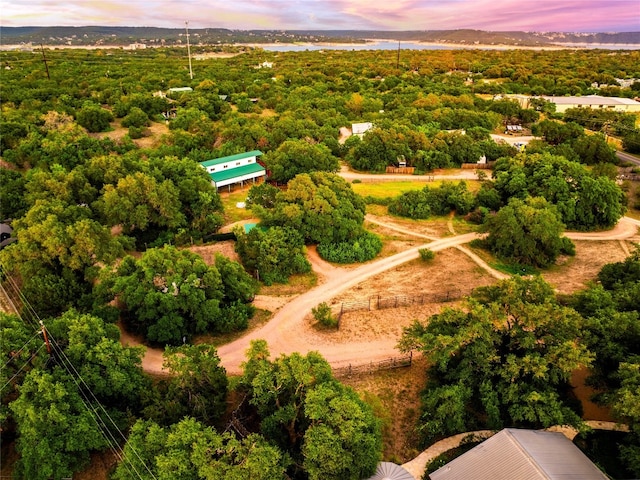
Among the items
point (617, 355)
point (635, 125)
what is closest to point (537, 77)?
point (635, 125)

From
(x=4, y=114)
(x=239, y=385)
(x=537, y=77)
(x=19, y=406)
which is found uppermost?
(x=537, y=77)

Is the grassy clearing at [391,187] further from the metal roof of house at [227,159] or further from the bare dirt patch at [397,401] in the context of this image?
the bare dirt patch at [397,401]

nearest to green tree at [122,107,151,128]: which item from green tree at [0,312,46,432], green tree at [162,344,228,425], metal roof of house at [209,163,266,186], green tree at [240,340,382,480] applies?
metal roof of house at [209,163,266,186]

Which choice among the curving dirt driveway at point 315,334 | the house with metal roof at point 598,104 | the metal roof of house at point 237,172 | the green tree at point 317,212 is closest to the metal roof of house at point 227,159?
the metal roof of house at point 237,172

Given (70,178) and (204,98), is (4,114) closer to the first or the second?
(204,98)

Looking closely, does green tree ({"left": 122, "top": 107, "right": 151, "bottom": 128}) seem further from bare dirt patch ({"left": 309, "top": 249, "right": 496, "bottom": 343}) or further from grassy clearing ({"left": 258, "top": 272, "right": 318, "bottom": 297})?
bare dirt patch ({"left": 309, "top": 249, "right": 496, "bottom": 343})

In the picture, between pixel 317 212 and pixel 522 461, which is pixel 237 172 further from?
pixel 522 461
